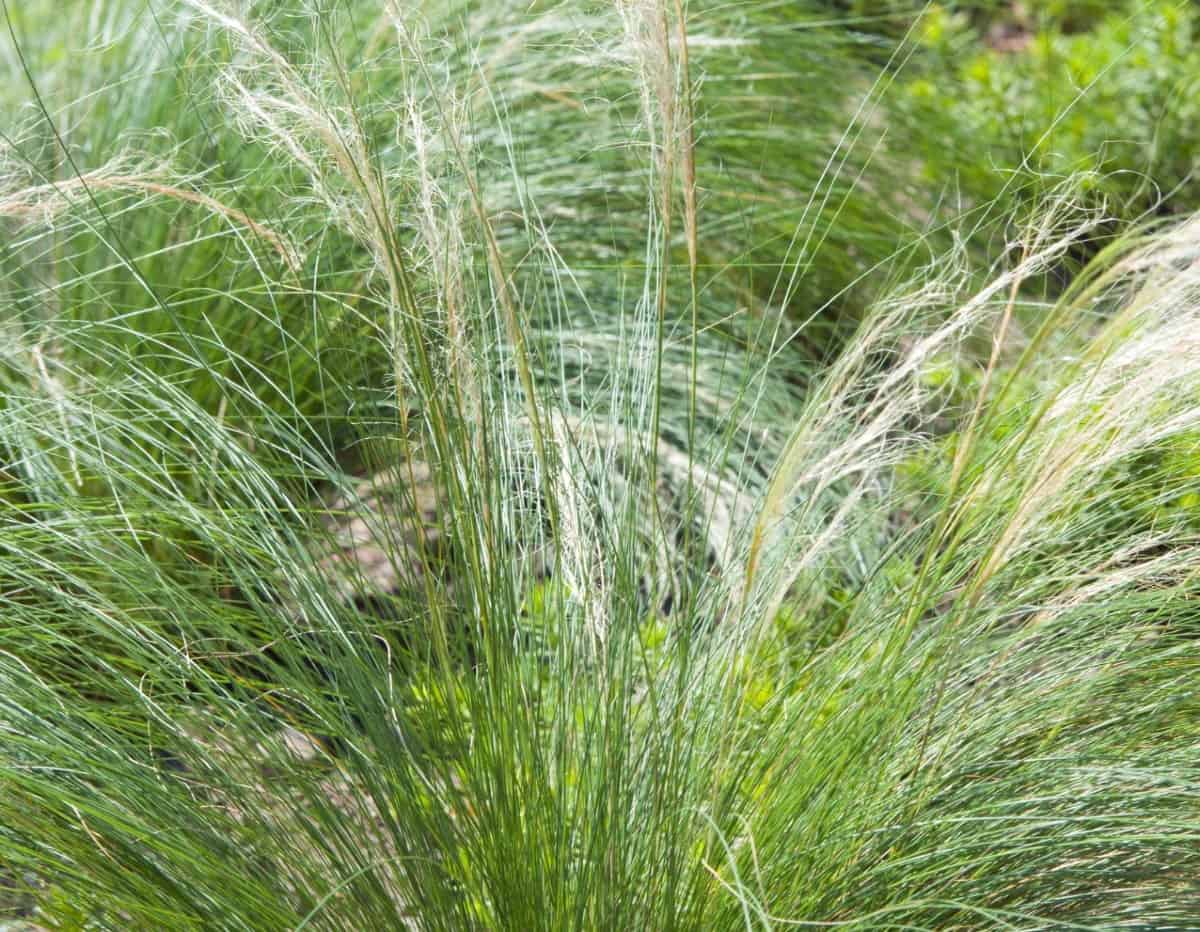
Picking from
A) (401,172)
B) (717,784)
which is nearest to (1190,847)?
(717,784)

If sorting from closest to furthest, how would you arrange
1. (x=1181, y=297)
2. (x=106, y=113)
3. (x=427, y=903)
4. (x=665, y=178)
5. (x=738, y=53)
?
(x=665, y=178)
(x=427, y=903)
(x=1181, y=297)
(x=106, y=113)
(x=738, y=53)

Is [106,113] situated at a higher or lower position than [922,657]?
higher

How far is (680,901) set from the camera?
5.58ft

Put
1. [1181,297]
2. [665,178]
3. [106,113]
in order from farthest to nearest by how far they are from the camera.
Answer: [106,113]
[1181,297]
[665,178]

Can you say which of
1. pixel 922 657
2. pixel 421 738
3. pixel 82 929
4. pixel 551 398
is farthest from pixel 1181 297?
pixel 82 929

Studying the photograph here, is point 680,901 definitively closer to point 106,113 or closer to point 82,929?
point 82,929

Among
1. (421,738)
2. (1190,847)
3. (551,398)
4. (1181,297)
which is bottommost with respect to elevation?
Answer: (1190,847)

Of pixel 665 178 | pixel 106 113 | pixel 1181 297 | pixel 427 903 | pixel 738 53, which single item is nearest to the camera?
pixel 665 178

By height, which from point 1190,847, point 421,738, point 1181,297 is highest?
point 1181,297

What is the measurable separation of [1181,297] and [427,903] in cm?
119

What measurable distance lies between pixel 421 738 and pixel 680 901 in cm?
37

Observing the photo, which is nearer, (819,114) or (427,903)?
(427,903)

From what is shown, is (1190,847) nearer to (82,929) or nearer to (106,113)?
(82,929)

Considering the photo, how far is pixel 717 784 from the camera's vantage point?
62.7 inches
